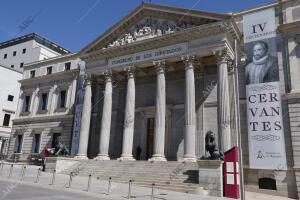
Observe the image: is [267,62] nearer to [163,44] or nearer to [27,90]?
[163,44]

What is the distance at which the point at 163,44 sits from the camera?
92.1 feet

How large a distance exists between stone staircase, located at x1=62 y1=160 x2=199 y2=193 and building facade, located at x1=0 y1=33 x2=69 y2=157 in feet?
79.1

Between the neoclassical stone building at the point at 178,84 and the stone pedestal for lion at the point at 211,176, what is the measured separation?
147 inches

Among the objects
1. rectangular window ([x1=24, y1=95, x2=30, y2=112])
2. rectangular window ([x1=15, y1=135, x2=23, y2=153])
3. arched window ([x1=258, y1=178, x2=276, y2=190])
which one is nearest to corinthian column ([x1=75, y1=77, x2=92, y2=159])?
rectangular window ([x1=24, y1=95, x2=30, y2=112])

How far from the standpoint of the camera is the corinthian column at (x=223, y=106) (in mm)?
22594

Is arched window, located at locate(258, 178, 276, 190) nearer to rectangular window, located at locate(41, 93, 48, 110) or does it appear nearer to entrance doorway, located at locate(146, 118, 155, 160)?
entrance doorway, located at locate(146, 118, 155, 160)

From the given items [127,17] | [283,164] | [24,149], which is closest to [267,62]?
[283,164]

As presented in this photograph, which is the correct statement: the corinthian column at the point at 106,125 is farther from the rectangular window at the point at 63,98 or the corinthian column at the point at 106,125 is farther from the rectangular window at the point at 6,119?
the rectangular window at the point at 6,119

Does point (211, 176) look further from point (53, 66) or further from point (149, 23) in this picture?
point (53, 66)

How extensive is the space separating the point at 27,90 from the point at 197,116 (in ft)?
93.4

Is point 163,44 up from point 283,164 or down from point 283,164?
up

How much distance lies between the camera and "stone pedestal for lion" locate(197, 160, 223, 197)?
18438 millimetres

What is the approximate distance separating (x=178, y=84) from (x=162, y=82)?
4.49 meters

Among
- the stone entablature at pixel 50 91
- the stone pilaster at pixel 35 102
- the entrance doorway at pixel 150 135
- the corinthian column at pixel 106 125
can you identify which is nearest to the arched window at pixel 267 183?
the entrance doorway at pixel 150 135
